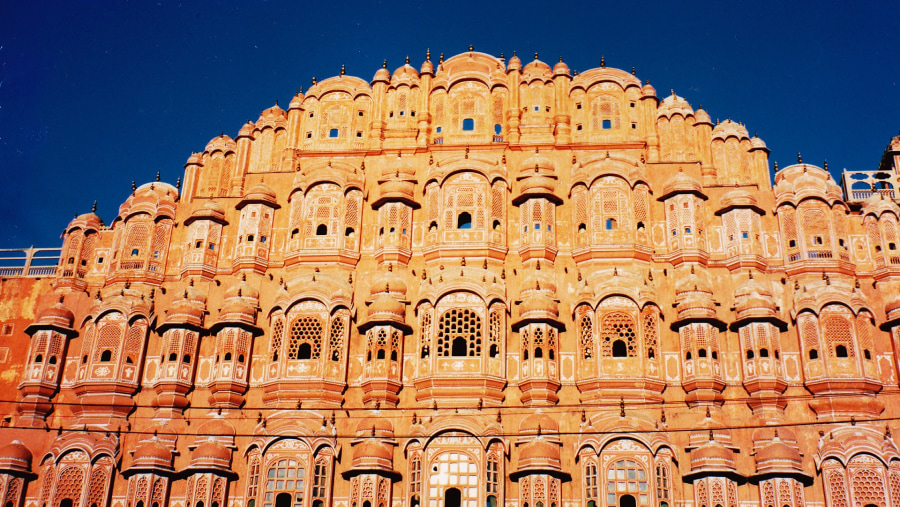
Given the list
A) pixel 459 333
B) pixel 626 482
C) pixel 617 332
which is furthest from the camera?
pixel 459 333

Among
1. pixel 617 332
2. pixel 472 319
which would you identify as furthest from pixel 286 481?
→ pixel 617 332

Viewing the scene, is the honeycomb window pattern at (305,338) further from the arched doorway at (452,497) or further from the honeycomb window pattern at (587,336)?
the honeycomb window pattern at (587,336)

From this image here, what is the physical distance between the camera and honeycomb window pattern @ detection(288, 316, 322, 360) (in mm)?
30031

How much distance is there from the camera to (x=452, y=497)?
27766mm

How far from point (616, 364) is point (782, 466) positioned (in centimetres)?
557

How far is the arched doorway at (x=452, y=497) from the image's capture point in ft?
90.8

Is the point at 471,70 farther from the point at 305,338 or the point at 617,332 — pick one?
the point at 305,338

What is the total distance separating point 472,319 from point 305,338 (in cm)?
547

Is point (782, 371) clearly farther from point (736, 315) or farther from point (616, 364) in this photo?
point (616, 364)

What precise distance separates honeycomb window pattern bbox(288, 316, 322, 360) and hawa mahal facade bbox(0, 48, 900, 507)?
7cm

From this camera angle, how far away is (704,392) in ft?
92.6

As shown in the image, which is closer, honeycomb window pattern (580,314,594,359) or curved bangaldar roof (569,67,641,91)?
honeycomb window pattern (580,314,594,359)

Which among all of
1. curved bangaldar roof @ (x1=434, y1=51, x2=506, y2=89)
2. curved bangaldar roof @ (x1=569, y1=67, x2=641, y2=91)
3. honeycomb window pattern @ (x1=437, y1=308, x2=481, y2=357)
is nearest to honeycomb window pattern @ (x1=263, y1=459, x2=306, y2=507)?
honeycomb window pattern @ (x1=437, y1=308, x2=481, y2=357)

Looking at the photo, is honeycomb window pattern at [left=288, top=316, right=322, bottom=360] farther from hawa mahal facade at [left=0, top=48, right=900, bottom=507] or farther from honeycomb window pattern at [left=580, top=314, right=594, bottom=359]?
honeycomb window pattern at [left=580, top=314, right=594, bottom=359]
